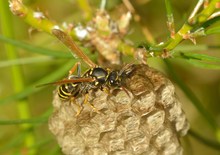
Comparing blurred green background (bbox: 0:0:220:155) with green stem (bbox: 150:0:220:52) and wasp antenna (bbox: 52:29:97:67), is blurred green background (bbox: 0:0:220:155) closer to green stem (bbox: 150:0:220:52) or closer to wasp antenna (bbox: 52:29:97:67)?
wasp antenna (bbox: 52:29:97:67)

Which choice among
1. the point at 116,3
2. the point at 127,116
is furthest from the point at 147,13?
the point at 127,116

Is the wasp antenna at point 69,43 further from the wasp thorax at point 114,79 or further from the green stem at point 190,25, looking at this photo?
the green stem at point 190,25

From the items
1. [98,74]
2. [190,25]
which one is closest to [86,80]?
[98,74]

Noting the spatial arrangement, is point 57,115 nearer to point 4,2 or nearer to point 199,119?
point 4,2

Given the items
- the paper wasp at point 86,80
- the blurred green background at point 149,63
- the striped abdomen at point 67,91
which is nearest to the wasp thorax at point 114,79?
the paper wasp at point 86,80

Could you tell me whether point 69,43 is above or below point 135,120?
above

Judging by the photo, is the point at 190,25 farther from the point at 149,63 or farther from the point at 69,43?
the point at 149,63

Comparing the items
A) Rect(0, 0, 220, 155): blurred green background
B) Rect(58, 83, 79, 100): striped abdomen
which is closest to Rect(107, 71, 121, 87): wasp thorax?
Rect(58, 83, 79, 100): striped abdomen
